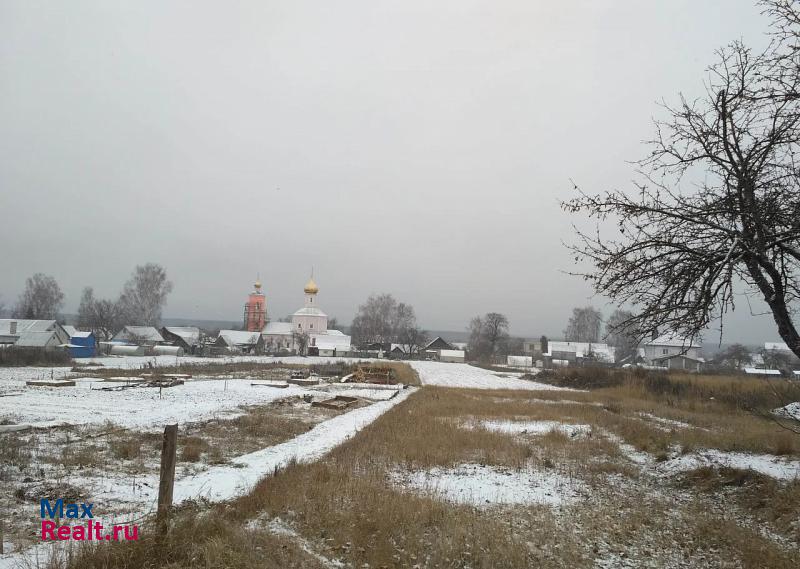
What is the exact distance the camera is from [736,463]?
1019cm

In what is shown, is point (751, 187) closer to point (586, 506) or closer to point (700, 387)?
point (586, 506)

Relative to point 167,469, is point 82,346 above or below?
below

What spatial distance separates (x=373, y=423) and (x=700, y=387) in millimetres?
23961

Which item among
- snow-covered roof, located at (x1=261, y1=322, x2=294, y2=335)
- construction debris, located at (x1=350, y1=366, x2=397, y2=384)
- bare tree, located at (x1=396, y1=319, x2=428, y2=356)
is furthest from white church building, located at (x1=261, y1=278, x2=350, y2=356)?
construction debris, located at (x1=350, y1=366, x2=397, y2=384)

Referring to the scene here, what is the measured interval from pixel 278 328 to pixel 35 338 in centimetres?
5406

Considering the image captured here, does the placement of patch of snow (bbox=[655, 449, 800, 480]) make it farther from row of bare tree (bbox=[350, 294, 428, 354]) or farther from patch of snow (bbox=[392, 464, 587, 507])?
row of bare tree (bbox=[350, 294, 428, 354])

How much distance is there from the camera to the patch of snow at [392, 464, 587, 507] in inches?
327

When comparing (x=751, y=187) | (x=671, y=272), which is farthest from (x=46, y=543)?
(x=751, y=187)

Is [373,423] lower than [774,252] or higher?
lower

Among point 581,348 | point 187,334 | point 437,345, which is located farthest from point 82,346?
point 581,348

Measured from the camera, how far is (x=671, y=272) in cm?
714

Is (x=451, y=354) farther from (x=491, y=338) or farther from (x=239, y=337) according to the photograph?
(x=239, y=337)

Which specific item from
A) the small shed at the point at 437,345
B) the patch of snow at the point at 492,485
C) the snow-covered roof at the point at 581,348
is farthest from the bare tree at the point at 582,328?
the patch of snow at the point at 492,485

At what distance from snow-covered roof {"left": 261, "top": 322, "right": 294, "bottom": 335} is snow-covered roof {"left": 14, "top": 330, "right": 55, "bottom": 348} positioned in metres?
50.7
